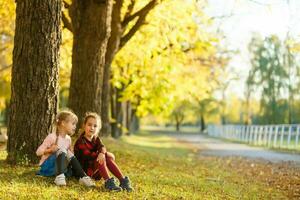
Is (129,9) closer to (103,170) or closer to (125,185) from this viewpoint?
(103,170)

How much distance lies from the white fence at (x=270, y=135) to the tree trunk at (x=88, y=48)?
14.9m

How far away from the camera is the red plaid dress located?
8.01 m

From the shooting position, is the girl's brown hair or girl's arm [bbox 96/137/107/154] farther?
the girl's brown hair

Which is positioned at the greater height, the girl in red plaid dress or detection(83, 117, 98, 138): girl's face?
detection(83, 117, 98, 138): girl's face

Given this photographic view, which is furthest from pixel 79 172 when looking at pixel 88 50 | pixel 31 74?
pixel 88 50

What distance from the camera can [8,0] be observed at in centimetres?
1366

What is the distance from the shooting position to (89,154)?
7992 mm

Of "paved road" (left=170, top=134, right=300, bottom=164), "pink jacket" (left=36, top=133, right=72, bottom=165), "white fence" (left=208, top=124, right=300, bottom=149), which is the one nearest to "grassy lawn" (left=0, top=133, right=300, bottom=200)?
"pink jacket" (left=36, top=133, right=72, bottom=165)

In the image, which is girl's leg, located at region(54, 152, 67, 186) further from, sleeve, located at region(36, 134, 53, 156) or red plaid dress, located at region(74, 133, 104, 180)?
red plaid dress, located at region(74, 133, 104, 180)

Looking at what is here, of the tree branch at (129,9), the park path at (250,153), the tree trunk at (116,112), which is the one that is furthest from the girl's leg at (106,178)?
the tree trunk at (116,112)

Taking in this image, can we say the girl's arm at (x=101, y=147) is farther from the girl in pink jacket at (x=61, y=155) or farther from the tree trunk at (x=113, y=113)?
the tree trunk at (x=113, y=113)

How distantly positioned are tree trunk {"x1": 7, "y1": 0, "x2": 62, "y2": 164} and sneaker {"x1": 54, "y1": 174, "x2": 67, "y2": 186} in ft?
4.69

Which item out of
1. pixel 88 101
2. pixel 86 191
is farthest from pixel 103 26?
pixel 86 191

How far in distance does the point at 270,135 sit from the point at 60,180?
24.0 m
